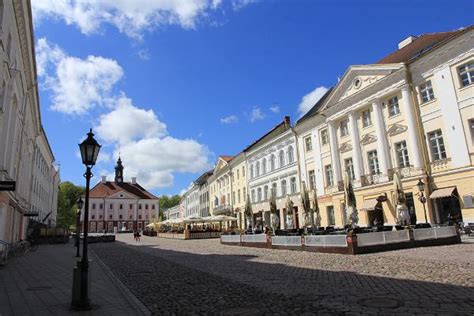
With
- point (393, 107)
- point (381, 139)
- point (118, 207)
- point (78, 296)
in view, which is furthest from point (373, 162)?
point (118, 207)

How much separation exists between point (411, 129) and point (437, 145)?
201 centimetres

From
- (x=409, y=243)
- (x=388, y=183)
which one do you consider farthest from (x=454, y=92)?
(x=409, y=243)

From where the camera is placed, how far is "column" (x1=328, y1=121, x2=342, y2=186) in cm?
3328

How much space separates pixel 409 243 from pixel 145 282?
1326cm

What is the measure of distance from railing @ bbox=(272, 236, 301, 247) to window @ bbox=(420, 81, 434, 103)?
46.2ft

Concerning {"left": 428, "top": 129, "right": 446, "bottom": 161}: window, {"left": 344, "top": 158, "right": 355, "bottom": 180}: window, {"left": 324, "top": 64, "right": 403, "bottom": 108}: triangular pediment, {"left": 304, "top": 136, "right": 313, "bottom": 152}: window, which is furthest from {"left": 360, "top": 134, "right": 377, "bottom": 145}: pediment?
{"left": 304, "top": 136, "right": 313, "bottom": 152}: window

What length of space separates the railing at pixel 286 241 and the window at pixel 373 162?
11.7 meters

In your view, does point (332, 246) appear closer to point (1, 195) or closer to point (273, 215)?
point (273, 215)

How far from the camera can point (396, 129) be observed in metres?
27.9

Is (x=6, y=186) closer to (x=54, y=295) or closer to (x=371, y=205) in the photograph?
(x=54, y=295)

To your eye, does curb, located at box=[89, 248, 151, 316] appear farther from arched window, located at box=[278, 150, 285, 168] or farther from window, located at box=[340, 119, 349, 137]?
arched window, located at box=[278, 150, 285, 168]

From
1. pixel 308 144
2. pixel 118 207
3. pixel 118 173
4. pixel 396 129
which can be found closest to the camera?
pixel 396 129

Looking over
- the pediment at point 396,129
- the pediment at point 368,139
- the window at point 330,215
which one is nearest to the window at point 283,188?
the window at point 330,215

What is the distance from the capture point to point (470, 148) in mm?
22875
